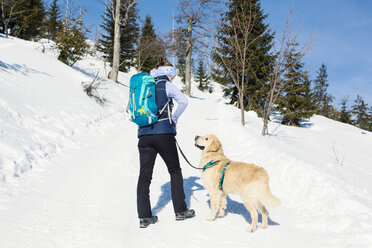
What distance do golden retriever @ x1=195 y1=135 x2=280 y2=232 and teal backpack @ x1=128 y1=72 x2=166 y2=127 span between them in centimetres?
117

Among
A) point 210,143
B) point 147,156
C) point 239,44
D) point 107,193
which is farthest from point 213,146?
point 239,44

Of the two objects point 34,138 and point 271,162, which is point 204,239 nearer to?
point 271,162

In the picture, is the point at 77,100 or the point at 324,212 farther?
the point at 77,100

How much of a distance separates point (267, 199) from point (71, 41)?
1251 centimetres

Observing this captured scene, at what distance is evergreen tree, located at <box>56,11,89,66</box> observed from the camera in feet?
37.8

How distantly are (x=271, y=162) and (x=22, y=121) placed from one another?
19.7ft

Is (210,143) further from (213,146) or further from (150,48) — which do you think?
(150,48)

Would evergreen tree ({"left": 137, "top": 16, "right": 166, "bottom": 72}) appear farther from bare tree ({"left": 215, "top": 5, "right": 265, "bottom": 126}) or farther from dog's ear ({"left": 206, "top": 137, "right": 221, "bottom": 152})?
dog's ear ({"left": 206, "top": 137, "right": 221, "bottom": 152})

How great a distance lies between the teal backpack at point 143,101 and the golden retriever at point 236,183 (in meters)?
1.17

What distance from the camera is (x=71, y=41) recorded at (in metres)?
11.6

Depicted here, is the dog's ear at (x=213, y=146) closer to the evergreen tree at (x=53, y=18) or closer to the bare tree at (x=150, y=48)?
the bare tree at (x=150, y=48)

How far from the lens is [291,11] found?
797 centimetres

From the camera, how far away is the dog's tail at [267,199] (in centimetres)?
275

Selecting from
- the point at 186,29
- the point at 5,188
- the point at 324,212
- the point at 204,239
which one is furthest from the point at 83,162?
the point at 186,29
